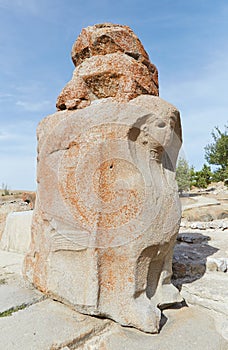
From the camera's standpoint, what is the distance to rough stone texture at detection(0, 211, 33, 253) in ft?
12.2

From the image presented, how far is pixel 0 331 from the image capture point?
5.39 feet

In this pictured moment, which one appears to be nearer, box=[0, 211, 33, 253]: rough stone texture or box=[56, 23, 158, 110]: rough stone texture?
box=[56, 23, 158, 110]: rough stone texture

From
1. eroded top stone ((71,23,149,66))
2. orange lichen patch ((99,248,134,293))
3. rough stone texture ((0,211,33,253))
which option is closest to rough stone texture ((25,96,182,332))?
orange lichen patch ((99,248,134,293))

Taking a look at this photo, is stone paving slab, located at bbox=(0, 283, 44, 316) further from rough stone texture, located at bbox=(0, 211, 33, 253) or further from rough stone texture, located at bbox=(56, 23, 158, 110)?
rough stone texture, located at bbox=(56, 23, 158, 110)

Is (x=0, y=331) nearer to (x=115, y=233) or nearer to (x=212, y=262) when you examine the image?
(x=115, y=233)

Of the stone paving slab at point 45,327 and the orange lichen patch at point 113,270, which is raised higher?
the orange lichen patch at point 113,270

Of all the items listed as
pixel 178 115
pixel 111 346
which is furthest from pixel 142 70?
pixel 111 346

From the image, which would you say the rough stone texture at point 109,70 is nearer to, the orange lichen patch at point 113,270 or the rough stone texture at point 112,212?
the rough stone texture at point 112,212

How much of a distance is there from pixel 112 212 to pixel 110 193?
0.13 metres

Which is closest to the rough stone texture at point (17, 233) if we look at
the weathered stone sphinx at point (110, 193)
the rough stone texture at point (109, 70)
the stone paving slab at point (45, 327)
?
the weathered stone sphinx at point (110, 193)

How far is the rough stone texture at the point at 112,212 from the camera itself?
1.84 meters

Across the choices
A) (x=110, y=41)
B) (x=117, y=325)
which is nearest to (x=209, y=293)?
(x=117, y=325)

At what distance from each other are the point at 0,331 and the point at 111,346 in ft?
2.21

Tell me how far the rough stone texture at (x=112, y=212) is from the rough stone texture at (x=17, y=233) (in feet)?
5.32
